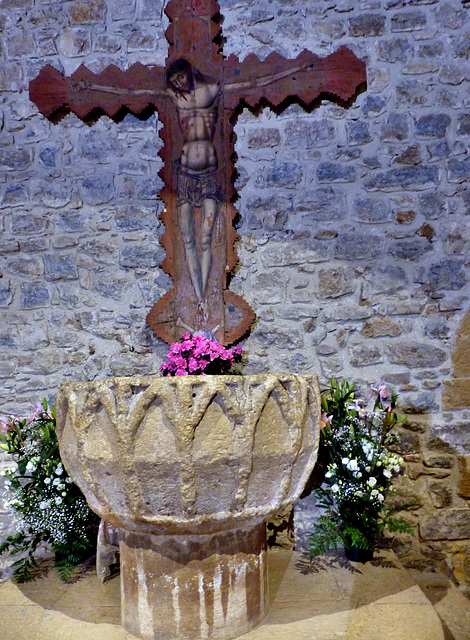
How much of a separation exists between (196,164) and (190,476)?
2428mm

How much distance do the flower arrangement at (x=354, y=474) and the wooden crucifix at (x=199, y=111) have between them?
90 centimetres

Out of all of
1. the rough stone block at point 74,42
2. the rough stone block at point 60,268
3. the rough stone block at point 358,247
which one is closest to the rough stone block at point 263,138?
the rough stone block at point 358,247

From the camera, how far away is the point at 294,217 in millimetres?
3918

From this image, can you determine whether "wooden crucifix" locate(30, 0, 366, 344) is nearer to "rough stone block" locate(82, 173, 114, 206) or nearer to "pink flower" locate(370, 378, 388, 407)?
"rough stone block" locate(82, 173, 114, 206)

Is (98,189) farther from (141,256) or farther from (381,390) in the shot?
(381,390)

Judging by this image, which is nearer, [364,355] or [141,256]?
[364,355]

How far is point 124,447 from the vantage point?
208 cm

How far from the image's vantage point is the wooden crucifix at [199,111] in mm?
3852

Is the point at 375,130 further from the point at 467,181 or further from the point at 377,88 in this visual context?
the point at 467,181

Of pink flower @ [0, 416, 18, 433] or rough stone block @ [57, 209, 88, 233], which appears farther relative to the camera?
rough stone block @ [57, 209, 88, 233]

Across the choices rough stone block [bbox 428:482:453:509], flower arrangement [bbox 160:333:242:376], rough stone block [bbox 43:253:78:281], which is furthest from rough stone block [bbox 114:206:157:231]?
rough stone block [bbox 428:482:453:509]

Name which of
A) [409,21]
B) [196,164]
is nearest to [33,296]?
[196,164]

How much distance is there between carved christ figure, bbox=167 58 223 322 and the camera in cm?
388

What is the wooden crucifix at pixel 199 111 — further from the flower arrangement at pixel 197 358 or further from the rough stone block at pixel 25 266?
the rough stone block at pixel 25 266
